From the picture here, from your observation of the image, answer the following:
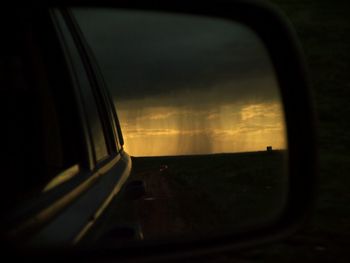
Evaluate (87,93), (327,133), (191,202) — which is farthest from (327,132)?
(87,93)

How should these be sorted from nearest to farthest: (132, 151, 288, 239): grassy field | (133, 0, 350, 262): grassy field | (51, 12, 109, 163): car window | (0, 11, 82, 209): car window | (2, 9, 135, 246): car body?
(2, 9, 135, 246): car body, (0, 11, 82, 209): car window, (132, 151, 288, 239): grassy field, (51, 12, 109, 163): car window, (133, 0, 350, 262): grassy field

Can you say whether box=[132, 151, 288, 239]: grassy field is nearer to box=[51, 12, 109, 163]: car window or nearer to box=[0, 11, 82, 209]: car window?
box=[51, 12, 109, 163]: car window

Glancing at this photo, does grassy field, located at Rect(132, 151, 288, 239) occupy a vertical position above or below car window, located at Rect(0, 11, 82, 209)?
below

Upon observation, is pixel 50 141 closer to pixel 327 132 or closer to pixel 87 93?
pixel 87 93

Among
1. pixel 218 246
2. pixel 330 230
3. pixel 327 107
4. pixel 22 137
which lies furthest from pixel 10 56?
pixel 327 107

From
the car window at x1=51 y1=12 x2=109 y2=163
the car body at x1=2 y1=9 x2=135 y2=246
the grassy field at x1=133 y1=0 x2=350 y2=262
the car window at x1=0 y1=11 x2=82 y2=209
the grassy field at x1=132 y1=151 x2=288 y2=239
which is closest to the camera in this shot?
the car body at x1=2 y1=9 x2=135 y2=246

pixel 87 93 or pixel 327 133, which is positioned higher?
pixel 87 93

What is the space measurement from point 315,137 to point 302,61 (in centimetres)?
24

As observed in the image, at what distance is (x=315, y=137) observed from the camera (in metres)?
1.96

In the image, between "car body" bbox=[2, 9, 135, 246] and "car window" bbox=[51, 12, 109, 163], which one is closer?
"car body" bbox=[2, 9, 135, 246]

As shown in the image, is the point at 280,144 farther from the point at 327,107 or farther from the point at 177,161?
the point at 327,107

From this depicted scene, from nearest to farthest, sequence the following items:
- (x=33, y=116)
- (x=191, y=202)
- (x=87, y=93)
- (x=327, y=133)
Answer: (x=33, y=116) → (x=87, y=93) → (x=191, y=202) → (x=327, y=133)

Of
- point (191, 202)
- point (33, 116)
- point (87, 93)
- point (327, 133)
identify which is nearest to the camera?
point (33, 116)

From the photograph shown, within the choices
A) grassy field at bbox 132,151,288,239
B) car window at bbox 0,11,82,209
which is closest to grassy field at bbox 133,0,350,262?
grassy field at bbox 132,151,288,239
